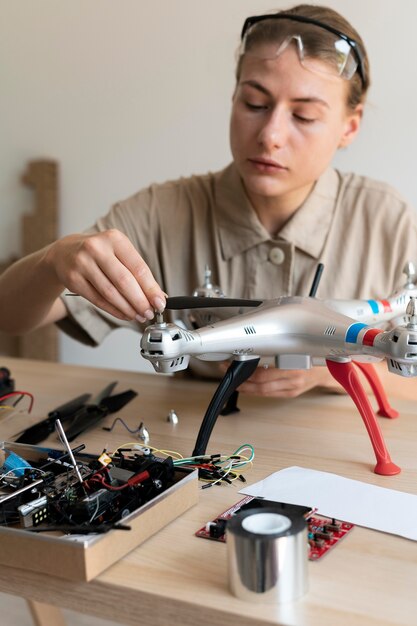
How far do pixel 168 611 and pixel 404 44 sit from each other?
161 cm

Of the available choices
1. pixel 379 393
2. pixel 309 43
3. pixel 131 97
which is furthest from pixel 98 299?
pixel 131 97

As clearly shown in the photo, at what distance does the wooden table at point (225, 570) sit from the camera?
552 mm

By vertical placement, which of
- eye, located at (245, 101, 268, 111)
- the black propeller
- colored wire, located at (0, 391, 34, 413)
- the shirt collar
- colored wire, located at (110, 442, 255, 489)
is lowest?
colored wire, located at (110, 442, 255, 489)

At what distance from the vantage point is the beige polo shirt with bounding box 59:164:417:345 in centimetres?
129

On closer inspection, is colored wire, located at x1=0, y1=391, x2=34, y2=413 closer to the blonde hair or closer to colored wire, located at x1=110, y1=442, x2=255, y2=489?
colored wire, located at x1=110, y1=442, x2=255, y2=489

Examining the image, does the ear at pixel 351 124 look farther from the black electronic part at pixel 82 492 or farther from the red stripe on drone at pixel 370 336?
the black electronic part at pixel 82 492

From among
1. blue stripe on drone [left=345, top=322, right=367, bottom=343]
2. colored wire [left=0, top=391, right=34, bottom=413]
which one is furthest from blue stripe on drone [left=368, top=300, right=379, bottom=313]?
colored wire [left=0, top=391, right=34, bottom=413]

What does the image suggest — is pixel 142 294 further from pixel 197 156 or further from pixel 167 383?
pixel 197 156

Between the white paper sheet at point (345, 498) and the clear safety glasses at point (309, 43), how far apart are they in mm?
644

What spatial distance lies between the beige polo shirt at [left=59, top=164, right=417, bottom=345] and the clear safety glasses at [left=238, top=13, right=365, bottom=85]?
225mm

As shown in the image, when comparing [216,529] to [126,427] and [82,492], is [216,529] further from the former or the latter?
[126,427]

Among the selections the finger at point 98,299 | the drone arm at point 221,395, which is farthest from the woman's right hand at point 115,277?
the drone arm at point 221,395

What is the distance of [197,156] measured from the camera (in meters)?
2.12

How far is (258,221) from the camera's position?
1276 mm
